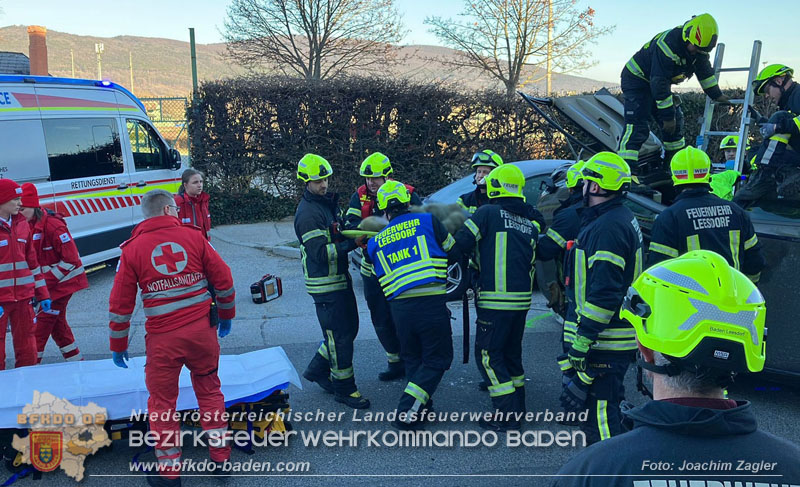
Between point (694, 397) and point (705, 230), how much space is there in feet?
9.74

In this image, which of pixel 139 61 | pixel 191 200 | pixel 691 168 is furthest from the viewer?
pixel 139 61

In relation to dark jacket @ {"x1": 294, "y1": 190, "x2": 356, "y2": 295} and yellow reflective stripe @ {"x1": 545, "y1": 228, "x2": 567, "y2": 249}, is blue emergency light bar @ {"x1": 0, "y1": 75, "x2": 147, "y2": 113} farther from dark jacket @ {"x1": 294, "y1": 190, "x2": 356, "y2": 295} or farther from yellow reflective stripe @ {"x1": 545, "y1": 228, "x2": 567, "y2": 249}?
yellow reflective stripe @ {"x1": 545, "y1": 228, "x2": 567, "y2": 249}

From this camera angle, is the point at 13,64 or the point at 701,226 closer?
the point at 701,226

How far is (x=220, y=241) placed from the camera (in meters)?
10.9

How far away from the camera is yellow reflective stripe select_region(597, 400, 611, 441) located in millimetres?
3689

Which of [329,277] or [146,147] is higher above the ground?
[146,147]

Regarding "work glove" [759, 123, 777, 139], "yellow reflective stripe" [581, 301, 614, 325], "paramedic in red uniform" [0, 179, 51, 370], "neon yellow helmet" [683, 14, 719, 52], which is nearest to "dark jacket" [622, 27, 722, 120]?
"neon yellow helmet" [683, 14, 719, 52]

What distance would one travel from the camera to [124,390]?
4.11m

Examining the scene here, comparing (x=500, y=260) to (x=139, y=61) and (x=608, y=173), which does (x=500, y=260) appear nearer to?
(x=608, y=173)

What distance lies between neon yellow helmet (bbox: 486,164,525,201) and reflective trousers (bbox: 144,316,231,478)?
2266mm

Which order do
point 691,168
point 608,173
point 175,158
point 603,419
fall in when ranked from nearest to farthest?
1. point 603,419
2. point 608,173
3. point 691,168
4. point 175,158

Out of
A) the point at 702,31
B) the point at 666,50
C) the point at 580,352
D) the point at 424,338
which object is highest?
the point at 702,31

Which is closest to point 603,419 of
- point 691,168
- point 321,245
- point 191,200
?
point 691,168

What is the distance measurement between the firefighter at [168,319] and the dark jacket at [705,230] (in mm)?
3120
